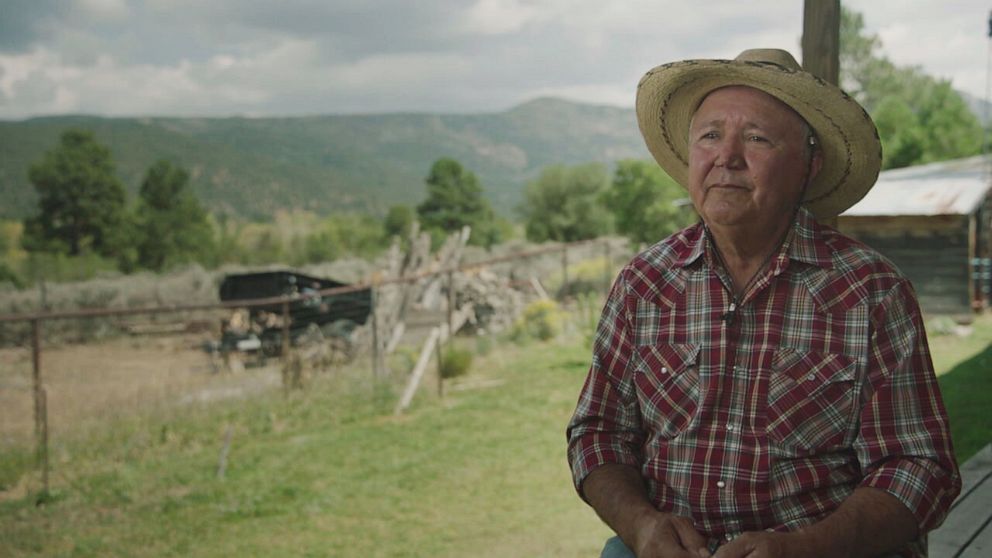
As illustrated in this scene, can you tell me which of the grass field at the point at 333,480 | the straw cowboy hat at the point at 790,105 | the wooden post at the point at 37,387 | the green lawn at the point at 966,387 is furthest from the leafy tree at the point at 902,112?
the straw cowboy hat at the point at 790,105

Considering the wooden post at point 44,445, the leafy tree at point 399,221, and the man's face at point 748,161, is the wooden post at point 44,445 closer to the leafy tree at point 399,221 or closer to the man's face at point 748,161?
the man's face at point 748,161

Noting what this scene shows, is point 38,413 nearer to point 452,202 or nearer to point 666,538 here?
point 666,538

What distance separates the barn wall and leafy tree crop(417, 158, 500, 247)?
136 ft

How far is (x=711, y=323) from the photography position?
1727mm

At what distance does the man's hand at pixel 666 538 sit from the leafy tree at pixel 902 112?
3344 centimetres

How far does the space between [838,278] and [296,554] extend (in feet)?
13.4

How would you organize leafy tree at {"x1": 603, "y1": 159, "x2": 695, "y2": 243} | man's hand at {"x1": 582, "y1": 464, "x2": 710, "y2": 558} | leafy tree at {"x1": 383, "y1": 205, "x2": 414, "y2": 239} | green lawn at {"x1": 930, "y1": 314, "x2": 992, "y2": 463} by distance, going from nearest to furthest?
man's hand at {"x1": 582, "y1": 464, "x2": 710, "y2": 558}, green lawn at {"x1": 930, "y1": 314, "x2": 992, "y2": 463}, leafy tree at {"x1": 603, "y1": 159, "x2": 695, "y2": 243}, leafy tree at {"x1": 383, "y1": 205, "x2": 414, "y2": 239}

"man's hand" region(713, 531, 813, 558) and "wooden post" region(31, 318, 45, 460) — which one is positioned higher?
"man's hand" region(713, 531, 813, 558)

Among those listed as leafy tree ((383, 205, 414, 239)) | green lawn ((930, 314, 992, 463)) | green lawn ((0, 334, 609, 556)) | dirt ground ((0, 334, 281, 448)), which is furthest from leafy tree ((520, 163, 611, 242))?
green lawn ((0, 334, 609, 556))

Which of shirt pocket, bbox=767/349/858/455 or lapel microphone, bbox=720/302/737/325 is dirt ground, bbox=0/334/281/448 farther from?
shirt pocket, bbox=767/349/858/455

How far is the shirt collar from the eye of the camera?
5.60 ft

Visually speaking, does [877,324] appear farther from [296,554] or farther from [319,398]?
[319,398]

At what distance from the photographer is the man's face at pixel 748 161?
1.71 m

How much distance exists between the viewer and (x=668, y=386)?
1.73 m
